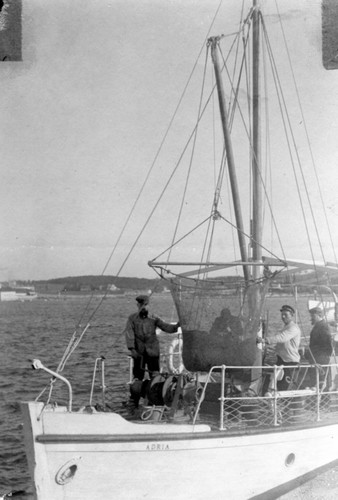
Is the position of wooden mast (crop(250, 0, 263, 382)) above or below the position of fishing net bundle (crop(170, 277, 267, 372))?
above

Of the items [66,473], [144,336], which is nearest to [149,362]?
[144,336]

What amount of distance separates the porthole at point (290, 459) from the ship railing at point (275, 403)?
21.0 inches

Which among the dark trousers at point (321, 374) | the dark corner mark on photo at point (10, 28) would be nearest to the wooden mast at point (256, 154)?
the dark trousers at point (321, 374)

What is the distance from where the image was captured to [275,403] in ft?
34.8

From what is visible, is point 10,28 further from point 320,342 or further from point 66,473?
point 320,342

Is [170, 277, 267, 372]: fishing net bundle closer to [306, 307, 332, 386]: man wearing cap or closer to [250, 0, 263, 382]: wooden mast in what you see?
[250, 0, 263, 382]: wooden mast

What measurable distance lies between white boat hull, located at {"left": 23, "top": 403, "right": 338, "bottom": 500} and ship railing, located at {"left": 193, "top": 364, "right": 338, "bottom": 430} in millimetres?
467

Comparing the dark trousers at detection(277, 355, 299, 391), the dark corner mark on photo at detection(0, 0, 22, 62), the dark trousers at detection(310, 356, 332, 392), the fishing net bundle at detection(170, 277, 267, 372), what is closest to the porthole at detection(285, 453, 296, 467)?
the dark trousers at detection(277, 355, 299, 391)

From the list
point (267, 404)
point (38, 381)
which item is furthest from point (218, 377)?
point (38, 381)

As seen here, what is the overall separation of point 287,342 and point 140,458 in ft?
12.3

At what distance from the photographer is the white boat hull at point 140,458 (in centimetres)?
897

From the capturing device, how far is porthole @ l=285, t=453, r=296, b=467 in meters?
10.9

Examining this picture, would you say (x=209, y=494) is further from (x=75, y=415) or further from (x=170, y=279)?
(x=170, y=279)

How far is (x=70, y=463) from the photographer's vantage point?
902 cm
